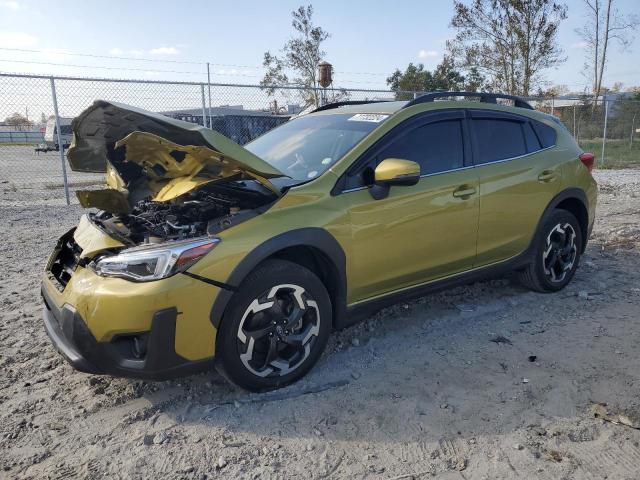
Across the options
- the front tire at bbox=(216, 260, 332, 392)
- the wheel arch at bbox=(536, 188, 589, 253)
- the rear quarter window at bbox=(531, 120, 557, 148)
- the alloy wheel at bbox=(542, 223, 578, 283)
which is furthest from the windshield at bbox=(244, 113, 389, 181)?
the alloy wheel at bbox=(542, 223, 578, 283)

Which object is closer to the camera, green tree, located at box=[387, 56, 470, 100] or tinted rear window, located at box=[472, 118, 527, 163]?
tinted rear window, located at box=[472, 118, 527, 163]

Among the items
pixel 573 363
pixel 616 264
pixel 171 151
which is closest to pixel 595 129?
pixel 616 264

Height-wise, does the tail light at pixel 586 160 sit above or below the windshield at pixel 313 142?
below

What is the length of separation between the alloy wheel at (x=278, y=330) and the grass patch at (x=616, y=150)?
57.3 ft

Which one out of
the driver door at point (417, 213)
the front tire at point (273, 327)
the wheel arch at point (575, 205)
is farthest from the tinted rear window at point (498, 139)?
the front tire at point (273, 327)

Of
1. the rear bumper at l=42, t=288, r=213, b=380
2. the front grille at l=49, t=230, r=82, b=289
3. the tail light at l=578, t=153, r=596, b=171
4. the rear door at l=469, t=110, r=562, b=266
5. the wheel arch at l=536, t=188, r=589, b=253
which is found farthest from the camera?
the tail light at l=578, t=153, r=596, b=171

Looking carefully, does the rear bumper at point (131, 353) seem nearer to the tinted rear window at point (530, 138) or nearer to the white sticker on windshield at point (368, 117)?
the white sticker on windshield at point (368, 117)

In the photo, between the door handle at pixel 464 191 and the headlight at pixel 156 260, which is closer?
the headlight at pixel 156 260

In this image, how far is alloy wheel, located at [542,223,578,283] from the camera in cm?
461

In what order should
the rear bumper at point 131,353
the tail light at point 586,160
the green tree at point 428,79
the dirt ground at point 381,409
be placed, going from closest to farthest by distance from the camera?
the dirt ground at point 381,409
the rear bumper at point 131,353
the tail light at point 586,160
the green tree at point 428,79

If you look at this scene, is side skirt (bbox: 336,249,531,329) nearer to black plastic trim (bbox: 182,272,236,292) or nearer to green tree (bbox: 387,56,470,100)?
black plastic trim (bbox: 182,272,236,292)

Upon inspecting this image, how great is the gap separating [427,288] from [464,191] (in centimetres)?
77

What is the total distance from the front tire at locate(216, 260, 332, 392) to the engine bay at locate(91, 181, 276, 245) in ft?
1.14

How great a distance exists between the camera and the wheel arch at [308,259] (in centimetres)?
277
